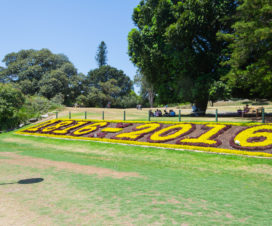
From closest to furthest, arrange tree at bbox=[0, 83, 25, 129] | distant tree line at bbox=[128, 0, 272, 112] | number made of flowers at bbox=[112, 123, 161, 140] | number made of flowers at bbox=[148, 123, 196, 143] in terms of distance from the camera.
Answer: number made of flowers at bbox=[148, 123, 196, 143], number made of flowers at bbox=[112, 123, 161, 140], distant tree line at bbox=[128, 0, 272, 112], tree at bbox=[0, 83, 25, 129]

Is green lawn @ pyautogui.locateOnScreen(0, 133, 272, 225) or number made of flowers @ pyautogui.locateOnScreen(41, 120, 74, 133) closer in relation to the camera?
green lawn @ pyautogui.locateOnScreen(0, 133, 272, 225)

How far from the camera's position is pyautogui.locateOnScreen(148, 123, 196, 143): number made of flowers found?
1545cm

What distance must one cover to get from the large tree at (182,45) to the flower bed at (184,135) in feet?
35.4

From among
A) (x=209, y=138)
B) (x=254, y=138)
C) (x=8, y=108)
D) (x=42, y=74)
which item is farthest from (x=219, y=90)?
(x=42, y=74)

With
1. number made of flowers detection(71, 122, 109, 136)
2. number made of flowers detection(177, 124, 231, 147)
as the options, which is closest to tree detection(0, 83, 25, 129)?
number made of flowers detection(71, 122, 109, 136)

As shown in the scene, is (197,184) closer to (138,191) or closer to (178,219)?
(138,191)

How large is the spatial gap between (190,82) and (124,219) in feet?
81.7

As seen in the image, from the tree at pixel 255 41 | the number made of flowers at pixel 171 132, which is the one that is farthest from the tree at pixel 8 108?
the tree at pixel 255 41

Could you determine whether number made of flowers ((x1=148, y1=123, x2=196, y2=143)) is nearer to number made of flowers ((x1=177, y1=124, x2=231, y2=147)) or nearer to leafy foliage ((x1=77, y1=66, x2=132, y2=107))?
number made of flowers ((x1=177, y1=124, x2=231, y2=147))

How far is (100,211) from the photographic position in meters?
4.94

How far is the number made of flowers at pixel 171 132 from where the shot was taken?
15.5 meters

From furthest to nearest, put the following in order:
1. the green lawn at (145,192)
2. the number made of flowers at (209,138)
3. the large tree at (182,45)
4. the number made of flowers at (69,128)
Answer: the large tree at (182,45)
the number made of flowers at (69,128)
the number made of flowers at (209,138)
the green lawn at (145,192)

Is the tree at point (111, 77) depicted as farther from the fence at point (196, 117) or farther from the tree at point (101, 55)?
the fence at point (196, 117)

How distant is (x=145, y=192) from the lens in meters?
6.21
